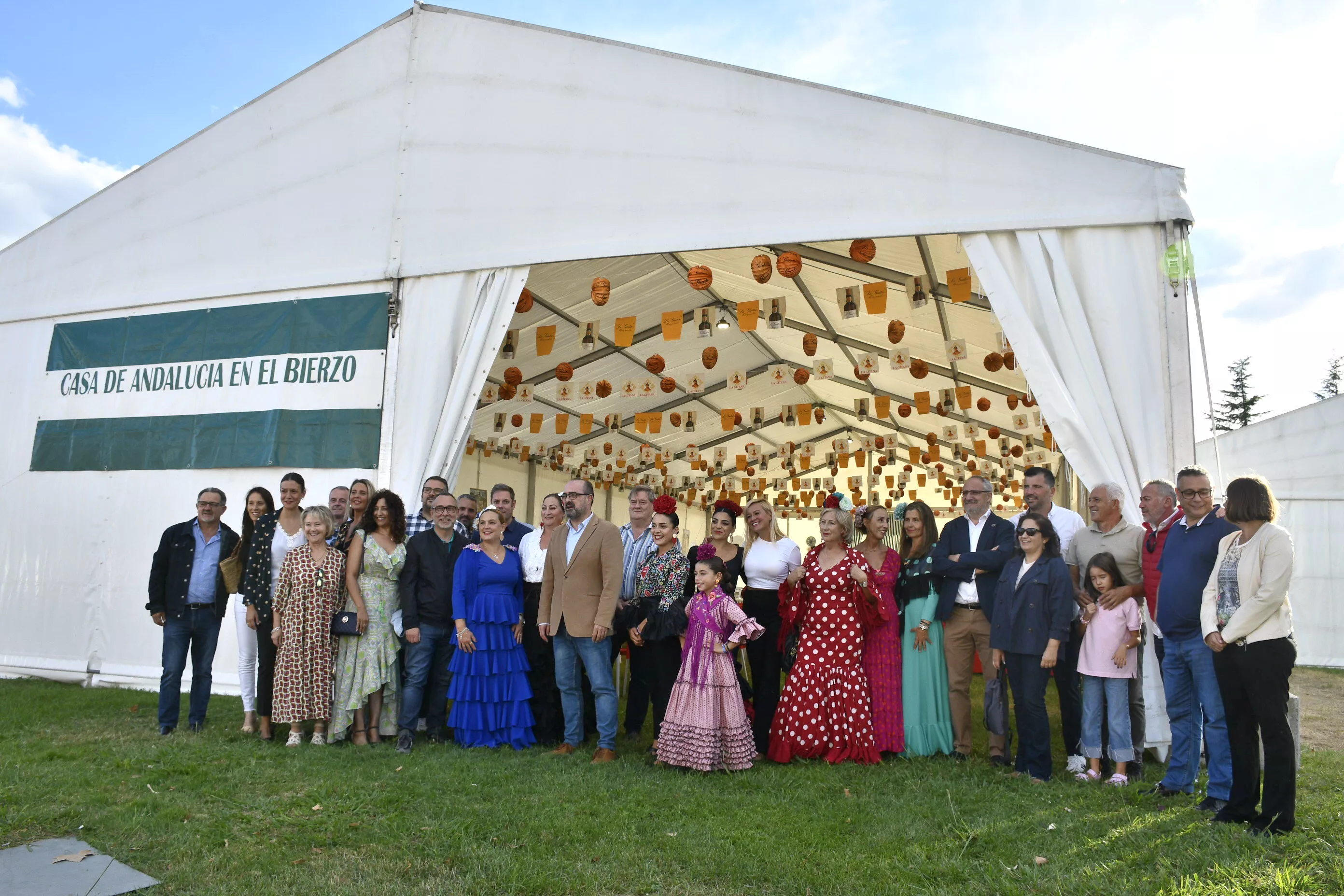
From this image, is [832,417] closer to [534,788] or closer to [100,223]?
[100,223]

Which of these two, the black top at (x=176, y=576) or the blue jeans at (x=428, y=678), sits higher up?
the black top at (x=176, y=576)

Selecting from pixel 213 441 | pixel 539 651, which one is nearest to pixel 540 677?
pixel 539 651

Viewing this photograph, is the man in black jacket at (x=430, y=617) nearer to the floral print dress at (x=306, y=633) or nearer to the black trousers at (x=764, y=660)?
the floral print dress at (x=306, y=633)

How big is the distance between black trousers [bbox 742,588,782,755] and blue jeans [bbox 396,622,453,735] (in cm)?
171

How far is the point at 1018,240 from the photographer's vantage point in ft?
16.8

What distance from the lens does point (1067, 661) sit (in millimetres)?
4484

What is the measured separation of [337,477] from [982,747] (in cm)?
451

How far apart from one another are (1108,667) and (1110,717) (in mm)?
240

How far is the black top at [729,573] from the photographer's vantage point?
4.69 metres

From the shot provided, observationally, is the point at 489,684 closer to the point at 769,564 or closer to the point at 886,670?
the point at 769,564

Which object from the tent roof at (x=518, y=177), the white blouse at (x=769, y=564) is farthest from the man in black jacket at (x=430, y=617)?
the tent roof at (x=518, y=177)

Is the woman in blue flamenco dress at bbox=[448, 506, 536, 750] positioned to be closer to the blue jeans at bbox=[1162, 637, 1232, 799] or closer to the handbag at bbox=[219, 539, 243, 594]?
the handbag at bbox=[219, 539, 243, 594]

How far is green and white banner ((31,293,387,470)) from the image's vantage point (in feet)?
20.9

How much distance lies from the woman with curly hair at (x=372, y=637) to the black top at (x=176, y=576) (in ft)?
2.75
